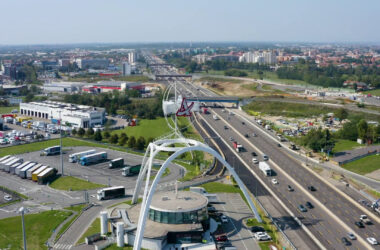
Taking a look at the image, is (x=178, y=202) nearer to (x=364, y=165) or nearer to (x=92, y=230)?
(x=92, y=230)

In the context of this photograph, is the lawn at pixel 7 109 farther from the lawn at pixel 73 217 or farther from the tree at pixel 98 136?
the lawn at pixel 73 217

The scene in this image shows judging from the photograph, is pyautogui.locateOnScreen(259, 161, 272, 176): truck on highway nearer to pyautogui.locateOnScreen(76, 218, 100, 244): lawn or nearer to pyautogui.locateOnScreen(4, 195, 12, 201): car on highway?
pyautogui.locateOnScreen(76, 218, 100, 244): lawn

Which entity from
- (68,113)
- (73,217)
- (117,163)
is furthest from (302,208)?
(68,113)

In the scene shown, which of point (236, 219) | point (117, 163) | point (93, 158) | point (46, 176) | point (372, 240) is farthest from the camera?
point (93, 158)

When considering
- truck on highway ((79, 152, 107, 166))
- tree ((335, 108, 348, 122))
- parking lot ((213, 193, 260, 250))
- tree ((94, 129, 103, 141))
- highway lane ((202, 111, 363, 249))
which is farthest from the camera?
tree ((335, 108, 348, 122))

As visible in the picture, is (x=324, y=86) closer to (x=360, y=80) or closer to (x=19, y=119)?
(x=360, y=80)

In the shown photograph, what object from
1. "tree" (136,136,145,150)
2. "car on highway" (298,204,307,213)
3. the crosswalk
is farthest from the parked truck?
"car on highway" (298,204,307,213)

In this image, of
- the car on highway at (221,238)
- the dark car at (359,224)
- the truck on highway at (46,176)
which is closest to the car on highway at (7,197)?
the truck on highway at (46,176)
